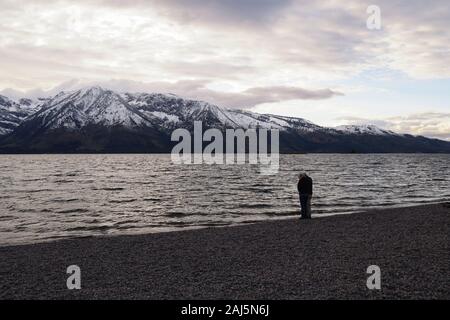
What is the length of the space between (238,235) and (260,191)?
33.5 m

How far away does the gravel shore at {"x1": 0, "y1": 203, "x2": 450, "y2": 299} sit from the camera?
14102 mm

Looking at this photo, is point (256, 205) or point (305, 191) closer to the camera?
point (305, 191)

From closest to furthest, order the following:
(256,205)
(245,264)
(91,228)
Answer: (245,264)
(91,228)
(256,205)

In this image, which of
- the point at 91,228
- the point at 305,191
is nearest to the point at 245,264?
the point at 305,191

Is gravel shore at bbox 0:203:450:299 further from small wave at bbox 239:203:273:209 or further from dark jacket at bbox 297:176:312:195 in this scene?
small wave at bbox 239:203:273:209

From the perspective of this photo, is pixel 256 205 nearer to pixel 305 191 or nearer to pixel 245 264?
pixel 305 191

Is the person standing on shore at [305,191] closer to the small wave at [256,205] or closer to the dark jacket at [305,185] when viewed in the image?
the dark jacket at [305,185]

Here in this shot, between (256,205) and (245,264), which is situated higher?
(245,264)

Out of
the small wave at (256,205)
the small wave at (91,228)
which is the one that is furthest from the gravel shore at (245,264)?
the small wave at (256,205)

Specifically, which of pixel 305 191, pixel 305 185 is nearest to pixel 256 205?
pixel 305 191

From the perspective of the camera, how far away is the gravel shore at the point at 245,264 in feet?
46.3

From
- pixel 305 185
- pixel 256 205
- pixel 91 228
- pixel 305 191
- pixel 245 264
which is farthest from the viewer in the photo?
pixel 256 205

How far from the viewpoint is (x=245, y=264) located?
17938 millimetres

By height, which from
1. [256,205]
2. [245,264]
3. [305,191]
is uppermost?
[305,191]
